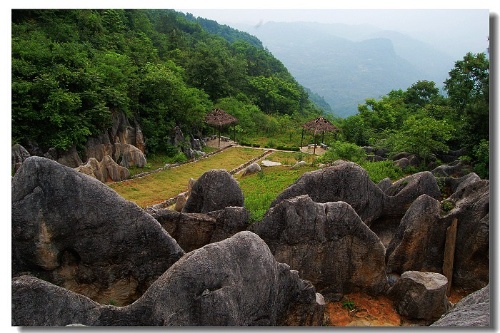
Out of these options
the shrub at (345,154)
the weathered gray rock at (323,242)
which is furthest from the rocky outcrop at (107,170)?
the weathered gray rock at (323,242)

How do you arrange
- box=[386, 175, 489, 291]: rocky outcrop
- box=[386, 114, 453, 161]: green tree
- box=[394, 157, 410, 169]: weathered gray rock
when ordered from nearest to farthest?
box=[386, 175, 489, 291]: rocky outcrop
box=[386, 114, 453, 161]: green tree
box=[394, 157, 410, 169]: weathered gray rock

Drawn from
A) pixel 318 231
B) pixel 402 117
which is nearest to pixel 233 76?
pixel 402 117

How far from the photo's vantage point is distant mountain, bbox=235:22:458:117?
3986 inches

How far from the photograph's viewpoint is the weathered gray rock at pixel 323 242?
8.41m

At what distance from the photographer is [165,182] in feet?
63.6

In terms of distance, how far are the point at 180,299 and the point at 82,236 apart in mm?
2322

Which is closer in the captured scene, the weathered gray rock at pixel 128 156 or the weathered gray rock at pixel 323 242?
the weathered gray rock at pixel 323 242

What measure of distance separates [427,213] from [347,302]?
2.77 m

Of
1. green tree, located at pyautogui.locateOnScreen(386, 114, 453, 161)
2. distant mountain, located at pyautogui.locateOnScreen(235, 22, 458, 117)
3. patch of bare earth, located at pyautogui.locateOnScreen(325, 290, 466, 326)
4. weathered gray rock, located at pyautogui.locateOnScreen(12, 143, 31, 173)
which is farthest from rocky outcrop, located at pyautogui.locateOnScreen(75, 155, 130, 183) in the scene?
distant mountain, located at pyautogui.locateOnScreen(235, 22, 458, 117)

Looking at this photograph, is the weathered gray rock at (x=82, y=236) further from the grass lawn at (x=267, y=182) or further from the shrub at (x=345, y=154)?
the shrub at (x=345, y=154)

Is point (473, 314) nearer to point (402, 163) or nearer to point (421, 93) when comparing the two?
point (402, 163)

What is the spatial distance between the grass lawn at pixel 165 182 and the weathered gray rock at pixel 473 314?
38.1 ft

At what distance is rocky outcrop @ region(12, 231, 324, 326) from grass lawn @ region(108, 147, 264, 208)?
33.7ft

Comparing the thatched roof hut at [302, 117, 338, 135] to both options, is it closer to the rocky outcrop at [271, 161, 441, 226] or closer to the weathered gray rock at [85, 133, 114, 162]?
the weathered gray rock at [85, 133, 114, 162]
